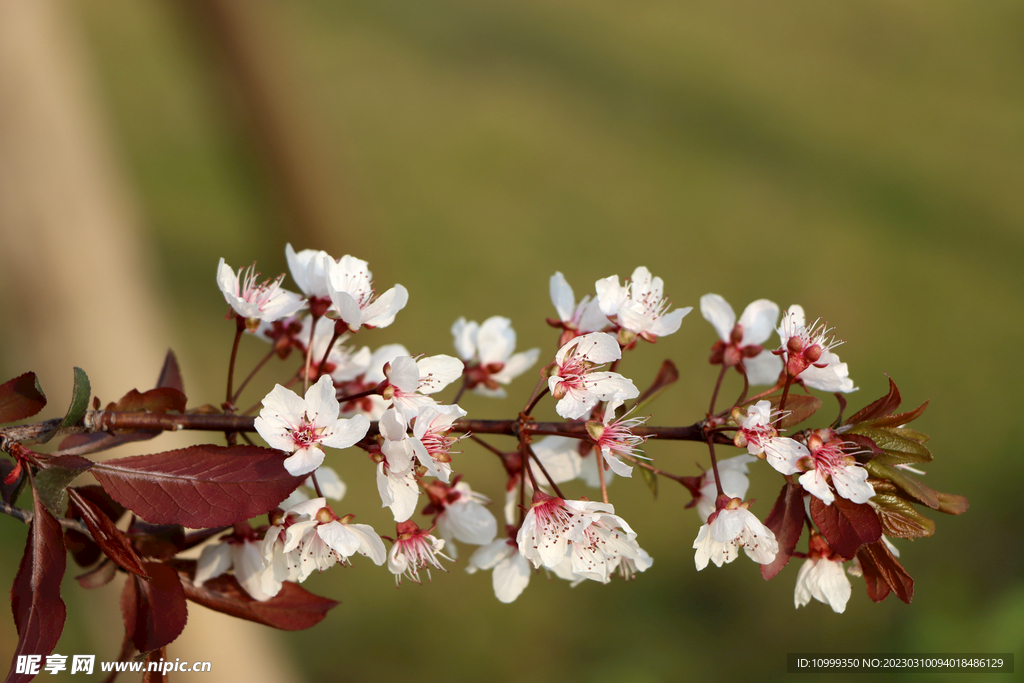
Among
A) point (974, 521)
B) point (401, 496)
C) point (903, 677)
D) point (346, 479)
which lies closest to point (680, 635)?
point (903, 677)

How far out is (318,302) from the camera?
75cm

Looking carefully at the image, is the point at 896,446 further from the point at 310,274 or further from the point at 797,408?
the point at 310,274

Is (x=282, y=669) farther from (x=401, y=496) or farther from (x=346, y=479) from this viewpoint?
(x=401, y=496)

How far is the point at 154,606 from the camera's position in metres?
0.71

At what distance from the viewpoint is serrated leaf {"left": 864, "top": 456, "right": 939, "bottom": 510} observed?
0.65 meters

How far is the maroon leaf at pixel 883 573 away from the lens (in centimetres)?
68

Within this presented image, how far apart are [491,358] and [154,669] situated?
486 millimetres

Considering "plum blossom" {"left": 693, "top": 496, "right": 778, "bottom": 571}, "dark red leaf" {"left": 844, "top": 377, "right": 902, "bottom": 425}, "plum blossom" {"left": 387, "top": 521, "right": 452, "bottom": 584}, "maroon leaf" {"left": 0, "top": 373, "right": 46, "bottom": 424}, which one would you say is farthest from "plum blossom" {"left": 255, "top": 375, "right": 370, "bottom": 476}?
"dark red leaf" {"left": 844, "top": 377, "right": 902, "bottom": 425}

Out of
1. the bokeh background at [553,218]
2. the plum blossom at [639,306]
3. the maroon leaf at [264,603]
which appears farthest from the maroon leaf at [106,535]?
the bokeh background at [553,218]

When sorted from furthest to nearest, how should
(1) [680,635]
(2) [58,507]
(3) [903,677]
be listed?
1. (1) [680,635]
2. (3) [903,677]
3. (2) [58,507]

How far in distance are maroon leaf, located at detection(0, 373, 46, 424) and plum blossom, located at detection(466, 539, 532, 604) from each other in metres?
0.45

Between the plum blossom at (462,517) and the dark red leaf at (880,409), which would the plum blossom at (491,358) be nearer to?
the plum blossom at (462,517)

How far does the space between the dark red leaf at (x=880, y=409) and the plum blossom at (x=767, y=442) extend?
68 mm

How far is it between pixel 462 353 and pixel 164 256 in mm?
3389
